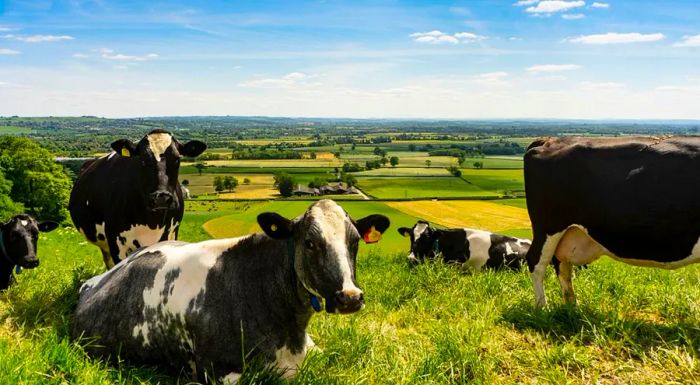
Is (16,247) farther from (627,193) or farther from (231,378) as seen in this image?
(627,193)

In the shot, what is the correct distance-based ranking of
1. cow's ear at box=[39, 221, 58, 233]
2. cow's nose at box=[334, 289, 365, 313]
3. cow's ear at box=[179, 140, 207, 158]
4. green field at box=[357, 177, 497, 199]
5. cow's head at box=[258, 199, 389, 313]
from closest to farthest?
cow's nose at box=[334, 289, 365, 313] < cow's head at box=[258, 199, 389, 313] < cow's ear at box=[179, 140, 207, 158] < cow's ear at box=[39, 221, 58, 233] < green field at box=[357, 177, 497, 199]

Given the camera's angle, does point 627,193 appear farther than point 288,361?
Yes

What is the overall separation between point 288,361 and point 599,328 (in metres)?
3.40

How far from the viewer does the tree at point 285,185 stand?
6671 centimetres

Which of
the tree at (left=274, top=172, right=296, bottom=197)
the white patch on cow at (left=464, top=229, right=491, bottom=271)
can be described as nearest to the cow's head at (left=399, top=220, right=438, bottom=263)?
the white patch on cow at (left=464, top=229, right=491, bottom=271)

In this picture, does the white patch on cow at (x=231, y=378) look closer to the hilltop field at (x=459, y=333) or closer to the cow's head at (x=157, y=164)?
the hilltop field at (x=459, y=333)

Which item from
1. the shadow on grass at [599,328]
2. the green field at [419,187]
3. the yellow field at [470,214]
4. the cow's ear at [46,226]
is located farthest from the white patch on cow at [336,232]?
the green field at [419,187]

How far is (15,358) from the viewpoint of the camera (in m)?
4.14

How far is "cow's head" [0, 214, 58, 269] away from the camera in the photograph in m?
8.67

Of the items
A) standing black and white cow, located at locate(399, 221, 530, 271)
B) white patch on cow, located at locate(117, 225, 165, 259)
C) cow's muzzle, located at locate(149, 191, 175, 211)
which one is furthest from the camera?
standing black and white cow, located at locate(399, 221, 530, 271)

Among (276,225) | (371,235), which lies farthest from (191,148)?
(371,235)

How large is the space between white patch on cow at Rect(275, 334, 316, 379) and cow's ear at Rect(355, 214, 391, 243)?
125 centimetres

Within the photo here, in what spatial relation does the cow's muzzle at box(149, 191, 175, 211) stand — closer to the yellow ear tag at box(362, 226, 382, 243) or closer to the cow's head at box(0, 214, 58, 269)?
the cow's head at box(0, 214, 58, 269)

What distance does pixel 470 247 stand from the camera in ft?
45.0
